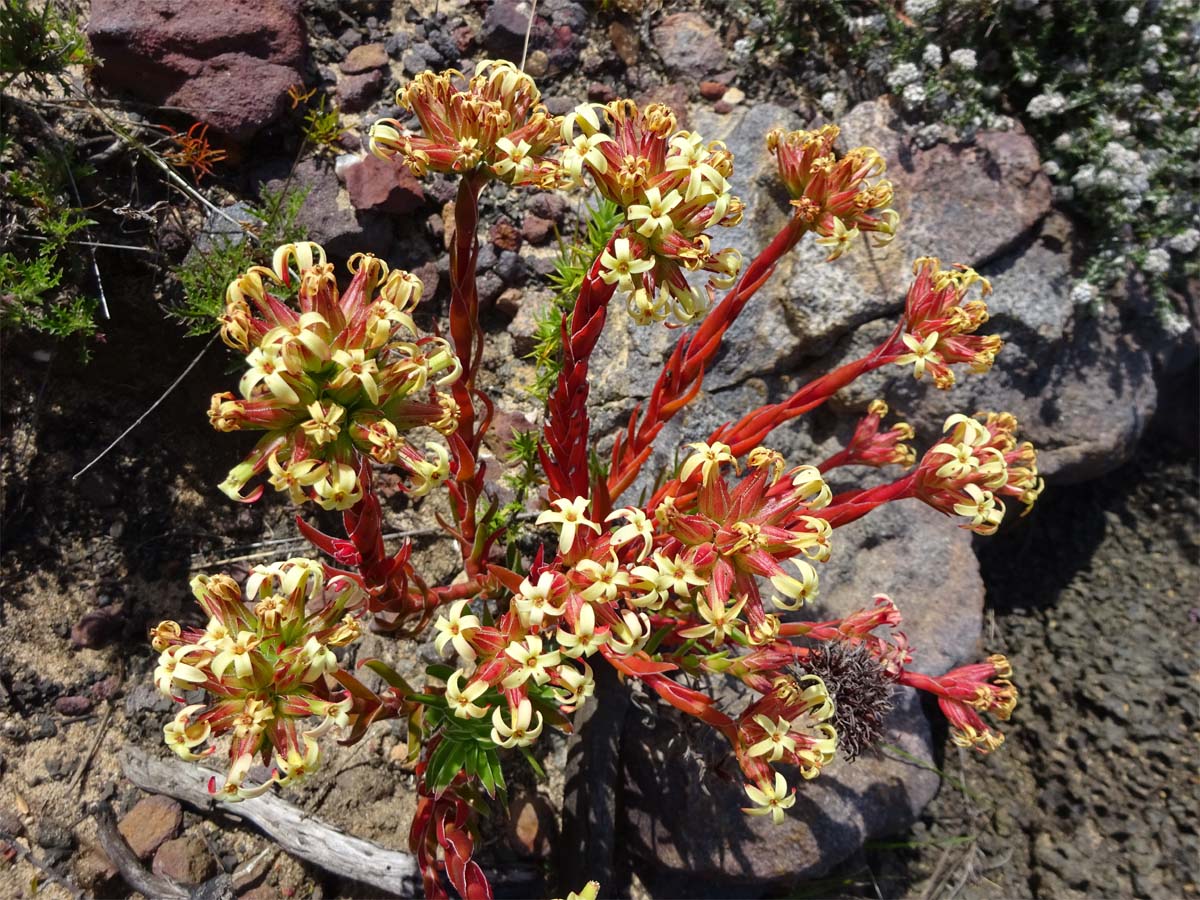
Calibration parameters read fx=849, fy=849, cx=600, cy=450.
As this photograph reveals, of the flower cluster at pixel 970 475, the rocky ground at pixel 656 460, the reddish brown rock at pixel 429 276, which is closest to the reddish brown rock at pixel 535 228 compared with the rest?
the rocky ground at pixel 656 460

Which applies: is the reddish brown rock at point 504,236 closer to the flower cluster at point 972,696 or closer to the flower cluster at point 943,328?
the flower cluster at point 943,328

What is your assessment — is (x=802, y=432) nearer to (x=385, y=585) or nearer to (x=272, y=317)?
(x=385, y=585)

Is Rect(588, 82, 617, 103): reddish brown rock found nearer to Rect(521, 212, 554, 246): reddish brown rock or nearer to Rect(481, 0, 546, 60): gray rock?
Rect(481, 0, 546, 60): gray rock

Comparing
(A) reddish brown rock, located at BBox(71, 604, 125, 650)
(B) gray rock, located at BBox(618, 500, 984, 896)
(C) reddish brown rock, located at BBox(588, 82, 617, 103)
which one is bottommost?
(A) reddish brown rock, located at BBox(71, 604, 125, 650)

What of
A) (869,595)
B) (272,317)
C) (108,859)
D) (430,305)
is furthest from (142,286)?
(869,595)

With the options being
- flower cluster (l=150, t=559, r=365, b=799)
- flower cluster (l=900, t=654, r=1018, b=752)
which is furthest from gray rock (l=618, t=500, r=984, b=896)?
flower cluster (l=150, t=559, r=365, b=799)

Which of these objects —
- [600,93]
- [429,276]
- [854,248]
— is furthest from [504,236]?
[854,248]
